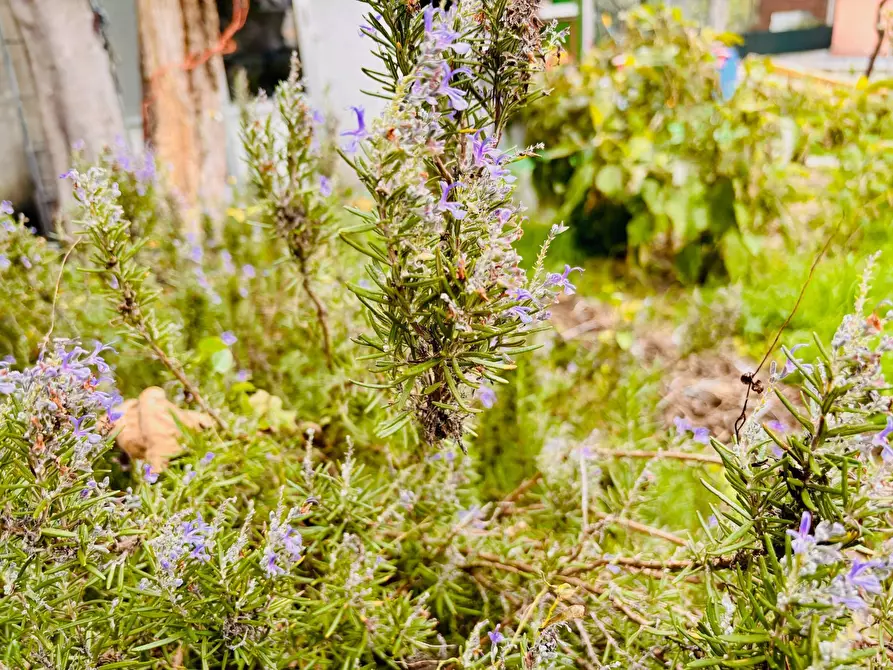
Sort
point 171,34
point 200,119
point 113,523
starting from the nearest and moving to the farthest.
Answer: point 113,523 < point 171,34 < point 200,119

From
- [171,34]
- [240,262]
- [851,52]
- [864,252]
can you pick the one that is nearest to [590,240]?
[864,252]

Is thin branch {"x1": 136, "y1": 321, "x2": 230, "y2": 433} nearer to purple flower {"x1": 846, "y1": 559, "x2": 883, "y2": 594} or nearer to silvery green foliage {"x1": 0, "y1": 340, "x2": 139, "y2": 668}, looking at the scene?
silvery green foliage {"x1": 0, "y1": 340, "x2": 139, "y2": 668}

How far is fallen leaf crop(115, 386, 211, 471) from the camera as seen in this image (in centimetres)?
134

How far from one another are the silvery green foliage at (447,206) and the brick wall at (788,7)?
888 centimetres

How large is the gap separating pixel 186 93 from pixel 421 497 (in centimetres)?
235

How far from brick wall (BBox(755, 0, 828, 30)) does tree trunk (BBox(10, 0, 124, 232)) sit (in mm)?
8453

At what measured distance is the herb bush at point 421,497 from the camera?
74 centimetres

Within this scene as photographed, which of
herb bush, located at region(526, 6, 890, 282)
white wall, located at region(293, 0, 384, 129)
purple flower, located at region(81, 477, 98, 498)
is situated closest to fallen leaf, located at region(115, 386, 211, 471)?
purple flower, located at region(81, 477, 98, 498)

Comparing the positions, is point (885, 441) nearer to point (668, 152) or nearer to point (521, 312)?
point (521, 312)

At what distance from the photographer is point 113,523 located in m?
0.93

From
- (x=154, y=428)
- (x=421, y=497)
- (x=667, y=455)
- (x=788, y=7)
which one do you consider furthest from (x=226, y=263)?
(x=788, y=7)

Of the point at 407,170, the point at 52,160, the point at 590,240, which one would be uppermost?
the point at 407,170

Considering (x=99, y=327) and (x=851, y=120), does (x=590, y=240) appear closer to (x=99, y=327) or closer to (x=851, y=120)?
(x=851, y=120)

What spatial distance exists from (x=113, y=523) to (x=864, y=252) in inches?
118
